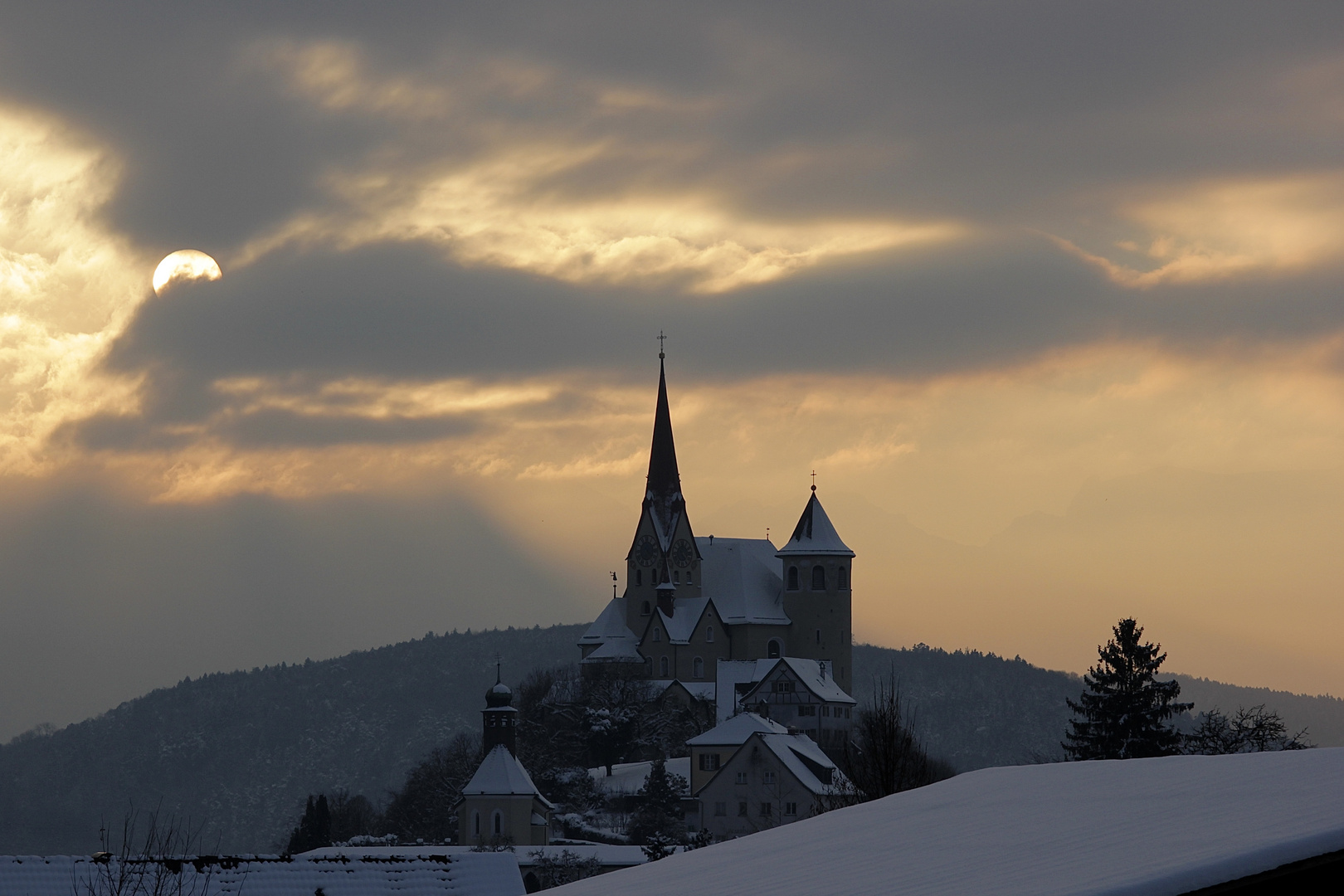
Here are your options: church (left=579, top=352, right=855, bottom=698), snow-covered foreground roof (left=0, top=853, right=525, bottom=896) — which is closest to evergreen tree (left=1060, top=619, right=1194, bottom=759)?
snow-covered foreground roof (left=0, top=853, right=525, bottom=896)

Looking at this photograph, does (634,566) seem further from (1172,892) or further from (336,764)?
(1172,892)

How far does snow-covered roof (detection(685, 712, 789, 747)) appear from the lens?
9981 centimetres

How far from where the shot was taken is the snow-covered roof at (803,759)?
92625mm

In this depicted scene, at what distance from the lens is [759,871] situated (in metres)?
12.4

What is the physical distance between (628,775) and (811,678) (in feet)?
52.9

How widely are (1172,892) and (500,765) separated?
277ft

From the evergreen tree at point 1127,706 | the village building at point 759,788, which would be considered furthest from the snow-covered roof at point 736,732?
the evergreen tree at point 1127,706

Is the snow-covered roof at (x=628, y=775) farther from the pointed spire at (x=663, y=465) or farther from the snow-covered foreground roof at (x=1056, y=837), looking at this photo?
the snow-covered foreground roof at (x=1056, y=837)

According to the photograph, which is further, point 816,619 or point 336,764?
point 336,764

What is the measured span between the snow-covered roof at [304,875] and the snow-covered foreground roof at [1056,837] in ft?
52.8

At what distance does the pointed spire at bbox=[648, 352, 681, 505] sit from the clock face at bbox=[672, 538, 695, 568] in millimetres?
3168

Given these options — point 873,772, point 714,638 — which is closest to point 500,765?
point 714,638

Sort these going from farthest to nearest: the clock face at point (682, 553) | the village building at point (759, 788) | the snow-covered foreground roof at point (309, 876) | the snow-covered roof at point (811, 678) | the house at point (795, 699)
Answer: the clock face at point (682, 553), the snow-covered roof at point (811, 678), the house at point (795, 699), the village building at point (759, 788), the snow-covered foreground roof at point (309, 876)

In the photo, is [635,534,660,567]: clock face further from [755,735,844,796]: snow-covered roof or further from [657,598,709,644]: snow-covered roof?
[755,735,844,796]: snow-covered roof
